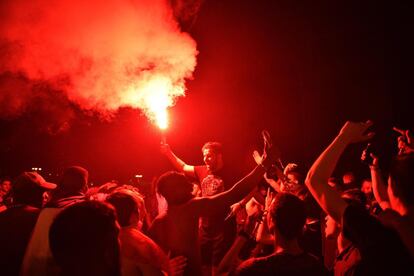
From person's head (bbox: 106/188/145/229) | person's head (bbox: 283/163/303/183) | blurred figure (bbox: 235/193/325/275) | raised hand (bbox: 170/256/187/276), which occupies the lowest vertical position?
blurred figure (bbox: 235/193/325/275)

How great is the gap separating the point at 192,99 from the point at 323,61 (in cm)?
460

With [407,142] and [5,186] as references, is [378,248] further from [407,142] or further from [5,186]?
[5,186]

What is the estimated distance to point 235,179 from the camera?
1405 cm

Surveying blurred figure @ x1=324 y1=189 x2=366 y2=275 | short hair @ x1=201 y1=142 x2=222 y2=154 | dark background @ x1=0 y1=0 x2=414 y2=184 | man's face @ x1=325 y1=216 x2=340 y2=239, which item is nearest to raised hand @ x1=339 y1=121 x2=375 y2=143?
blurred figure @ x1=324 y1=189 x2=366 y2=275

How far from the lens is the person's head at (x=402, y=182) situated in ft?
9.12

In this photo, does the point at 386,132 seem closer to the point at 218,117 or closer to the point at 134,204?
the point at 218,117

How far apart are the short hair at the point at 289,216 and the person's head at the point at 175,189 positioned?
5.21 feet

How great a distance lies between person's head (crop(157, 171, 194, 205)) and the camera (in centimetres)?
420

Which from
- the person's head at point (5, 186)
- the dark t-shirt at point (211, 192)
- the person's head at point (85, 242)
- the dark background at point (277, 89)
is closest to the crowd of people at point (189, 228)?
the person's head at point (85, 242)

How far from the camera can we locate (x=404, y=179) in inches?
110

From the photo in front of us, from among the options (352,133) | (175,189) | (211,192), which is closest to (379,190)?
(352,133)

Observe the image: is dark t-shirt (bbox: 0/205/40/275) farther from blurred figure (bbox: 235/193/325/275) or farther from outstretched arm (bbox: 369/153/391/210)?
outstretched arm (bbox: 369/153/391/210)

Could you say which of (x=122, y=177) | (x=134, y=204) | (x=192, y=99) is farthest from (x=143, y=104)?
(x=122, y=177)

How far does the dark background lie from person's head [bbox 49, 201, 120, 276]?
26.0 ft
